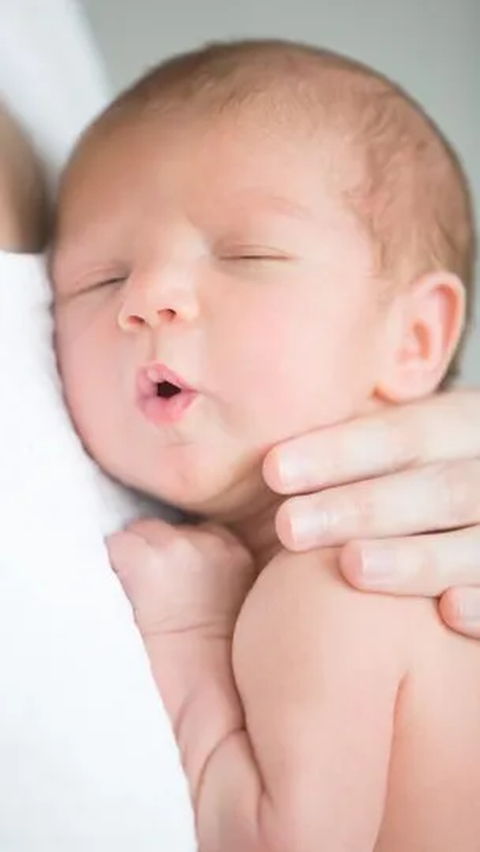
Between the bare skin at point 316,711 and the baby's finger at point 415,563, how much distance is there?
0.01 metres

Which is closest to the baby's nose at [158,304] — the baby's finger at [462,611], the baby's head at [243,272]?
the baby's head at [243,272]

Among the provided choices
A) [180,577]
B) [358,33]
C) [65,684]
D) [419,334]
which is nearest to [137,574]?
[180,577]

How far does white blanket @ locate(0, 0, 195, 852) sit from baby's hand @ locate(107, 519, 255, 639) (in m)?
0.05

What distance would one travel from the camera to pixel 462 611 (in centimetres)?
74

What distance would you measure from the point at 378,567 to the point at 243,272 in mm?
215

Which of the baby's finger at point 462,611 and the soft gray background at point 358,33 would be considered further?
the soft gray background at point 358,33

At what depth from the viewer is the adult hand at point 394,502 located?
2.43ft

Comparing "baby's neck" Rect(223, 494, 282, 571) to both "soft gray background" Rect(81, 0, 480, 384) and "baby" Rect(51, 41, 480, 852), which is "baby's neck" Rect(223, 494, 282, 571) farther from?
"soft gray background" Rect(81, 0, 480, 384)

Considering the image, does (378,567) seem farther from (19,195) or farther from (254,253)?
(19,195)

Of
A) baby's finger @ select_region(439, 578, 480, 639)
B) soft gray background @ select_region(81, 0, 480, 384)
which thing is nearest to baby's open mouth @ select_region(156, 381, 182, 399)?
baby's finger @ select_region(439, 578, 480, 639)

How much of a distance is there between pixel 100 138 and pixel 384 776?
0.47 m

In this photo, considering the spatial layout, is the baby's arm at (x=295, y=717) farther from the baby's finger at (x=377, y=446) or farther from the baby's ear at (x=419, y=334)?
the baby's ear at (x=419, y=334)

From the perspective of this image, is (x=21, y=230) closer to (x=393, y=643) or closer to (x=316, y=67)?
(x=316, y=67)

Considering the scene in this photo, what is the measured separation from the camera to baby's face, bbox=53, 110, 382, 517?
790 millimetres
